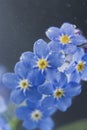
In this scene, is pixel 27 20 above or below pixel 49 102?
above

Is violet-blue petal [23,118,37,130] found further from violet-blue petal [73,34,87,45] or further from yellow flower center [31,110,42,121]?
violet-blue petal [73,34,87,45]

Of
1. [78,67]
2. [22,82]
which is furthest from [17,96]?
[78,67]

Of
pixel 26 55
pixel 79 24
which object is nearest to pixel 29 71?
pixel 26 55

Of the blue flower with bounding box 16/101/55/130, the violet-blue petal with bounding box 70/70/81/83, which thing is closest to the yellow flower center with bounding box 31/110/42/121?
the blue flower with bounding box 16/101/55/130

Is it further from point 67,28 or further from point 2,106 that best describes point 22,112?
point 67,28

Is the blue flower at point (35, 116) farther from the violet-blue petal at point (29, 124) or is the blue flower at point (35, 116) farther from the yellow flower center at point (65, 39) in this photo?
the yellow flower center at point (65, 39)
